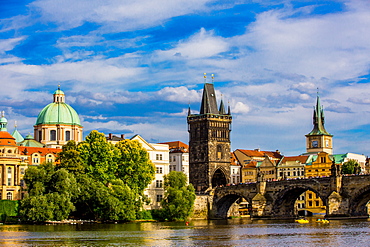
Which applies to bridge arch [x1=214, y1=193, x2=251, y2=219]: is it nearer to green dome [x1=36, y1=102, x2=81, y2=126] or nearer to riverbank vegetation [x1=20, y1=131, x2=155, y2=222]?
riverbank vegetation [x1=20, y1=131, x2=155, y2=222]

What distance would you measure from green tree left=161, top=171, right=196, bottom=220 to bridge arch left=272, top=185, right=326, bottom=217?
1726 centimetres

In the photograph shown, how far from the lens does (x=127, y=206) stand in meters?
113

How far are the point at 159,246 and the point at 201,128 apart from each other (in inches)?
3797

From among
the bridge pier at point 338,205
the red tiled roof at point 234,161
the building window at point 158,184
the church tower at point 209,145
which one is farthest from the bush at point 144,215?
the red tiled roof at point 234,161

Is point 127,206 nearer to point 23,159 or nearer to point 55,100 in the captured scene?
point 23,159

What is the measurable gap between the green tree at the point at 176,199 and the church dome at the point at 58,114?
135ft

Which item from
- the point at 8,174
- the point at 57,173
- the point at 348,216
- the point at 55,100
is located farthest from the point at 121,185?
the point at 55,100

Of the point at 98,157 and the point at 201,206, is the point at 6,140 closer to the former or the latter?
the point at 98,157

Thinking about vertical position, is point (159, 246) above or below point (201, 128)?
below

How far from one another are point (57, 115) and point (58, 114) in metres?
0.33

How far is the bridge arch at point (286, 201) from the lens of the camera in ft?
444

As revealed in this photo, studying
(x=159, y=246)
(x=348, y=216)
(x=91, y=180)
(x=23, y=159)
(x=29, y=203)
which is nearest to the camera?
(x=159, y=246)

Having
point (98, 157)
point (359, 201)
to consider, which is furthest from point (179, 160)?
point (359, 201)

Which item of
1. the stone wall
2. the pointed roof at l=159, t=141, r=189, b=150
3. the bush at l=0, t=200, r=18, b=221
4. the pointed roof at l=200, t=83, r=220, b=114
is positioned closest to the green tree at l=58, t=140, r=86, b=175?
the bush at l=0, t=200, r=18, b=221
